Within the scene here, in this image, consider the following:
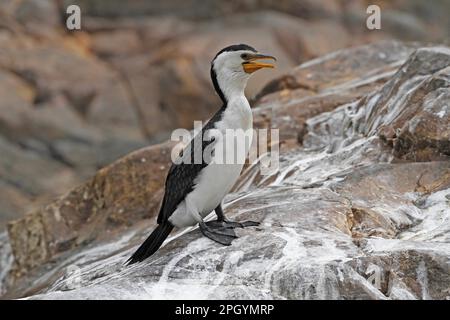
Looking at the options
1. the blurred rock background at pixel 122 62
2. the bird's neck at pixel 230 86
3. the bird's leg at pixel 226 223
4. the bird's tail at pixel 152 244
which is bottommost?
the bird's tail at pixel 152 244

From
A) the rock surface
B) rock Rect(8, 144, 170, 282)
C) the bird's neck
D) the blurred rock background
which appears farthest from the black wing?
the blurred rock background

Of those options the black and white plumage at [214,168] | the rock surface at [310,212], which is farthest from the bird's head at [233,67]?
the rock surface at [310,212]

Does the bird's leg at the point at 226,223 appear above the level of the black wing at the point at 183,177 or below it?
below

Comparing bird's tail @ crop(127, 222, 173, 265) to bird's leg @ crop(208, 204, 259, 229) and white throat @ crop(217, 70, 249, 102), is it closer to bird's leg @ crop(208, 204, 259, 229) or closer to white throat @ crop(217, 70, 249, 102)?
bird's leg @ crop(208, 204, 259, 229)

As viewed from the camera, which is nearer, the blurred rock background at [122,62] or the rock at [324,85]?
the rock at [324,85]

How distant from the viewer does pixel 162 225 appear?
21.9ft

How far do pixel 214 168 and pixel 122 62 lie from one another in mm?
16768

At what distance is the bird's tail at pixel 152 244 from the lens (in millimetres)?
6520

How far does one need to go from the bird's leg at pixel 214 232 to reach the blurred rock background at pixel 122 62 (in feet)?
41.1

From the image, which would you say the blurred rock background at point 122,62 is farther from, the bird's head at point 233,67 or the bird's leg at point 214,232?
the bird's head at point 233,67

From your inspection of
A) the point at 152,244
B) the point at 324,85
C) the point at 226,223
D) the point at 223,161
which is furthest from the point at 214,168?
the point at 324,85

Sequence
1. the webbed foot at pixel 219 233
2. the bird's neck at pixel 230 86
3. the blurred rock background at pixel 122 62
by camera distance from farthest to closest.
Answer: the blurred rock background at pixel 122 62
the bird's neck at pixel 230 86
the webbed foot at pixel 219 233

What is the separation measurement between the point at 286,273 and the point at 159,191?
422 centimetres

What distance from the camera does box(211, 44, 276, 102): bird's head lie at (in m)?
6.52
